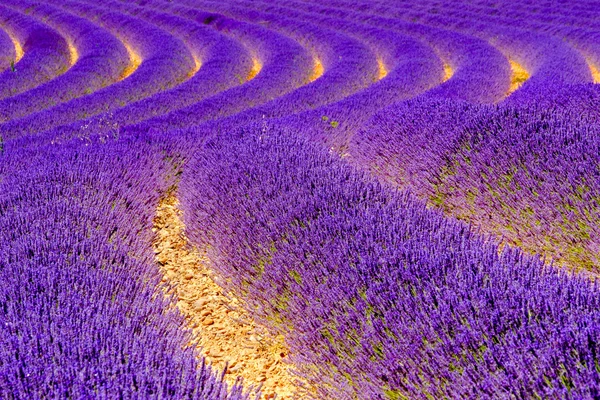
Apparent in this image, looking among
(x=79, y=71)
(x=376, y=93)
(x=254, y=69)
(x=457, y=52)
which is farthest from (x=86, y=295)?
(x=457, y=52)

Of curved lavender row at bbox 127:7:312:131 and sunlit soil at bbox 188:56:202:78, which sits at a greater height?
curved lavender row at bbox 127:7:312:131

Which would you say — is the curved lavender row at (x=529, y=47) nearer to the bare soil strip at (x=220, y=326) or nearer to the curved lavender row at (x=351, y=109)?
the curved lavender row at (x=351, y=109)

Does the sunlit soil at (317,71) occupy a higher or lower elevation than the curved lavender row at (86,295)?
lower

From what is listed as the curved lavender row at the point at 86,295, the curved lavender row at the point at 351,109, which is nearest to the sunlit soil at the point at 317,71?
the curved lavender row at the point at 351,109

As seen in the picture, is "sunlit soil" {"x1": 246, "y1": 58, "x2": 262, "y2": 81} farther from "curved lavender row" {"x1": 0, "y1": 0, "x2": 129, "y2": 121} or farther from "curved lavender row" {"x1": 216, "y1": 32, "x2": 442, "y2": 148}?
"curved lavender row" {"x1": 216, "y1": 32, "x2": 442, "y2": 148}

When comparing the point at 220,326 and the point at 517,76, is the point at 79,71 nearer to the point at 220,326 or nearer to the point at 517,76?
the point at 517,76

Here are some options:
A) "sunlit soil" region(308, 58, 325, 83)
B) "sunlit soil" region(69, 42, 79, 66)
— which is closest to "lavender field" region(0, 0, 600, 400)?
"sunlit soil" region(308, 58, 325, 83)
